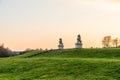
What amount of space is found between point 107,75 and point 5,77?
13615 millimetres

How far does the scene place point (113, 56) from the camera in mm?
59281

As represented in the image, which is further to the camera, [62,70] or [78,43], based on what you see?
[78,43]

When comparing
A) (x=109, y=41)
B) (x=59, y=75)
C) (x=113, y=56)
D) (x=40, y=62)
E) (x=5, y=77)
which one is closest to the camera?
(x=59, y=75)

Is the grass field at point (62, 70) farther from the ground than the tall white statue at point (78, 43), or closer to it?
closer to it

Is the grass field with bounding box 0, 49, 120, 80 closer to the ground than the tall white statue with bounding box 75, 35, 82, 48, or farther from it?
closer to the ground

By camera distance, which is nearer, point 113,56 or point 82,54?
point 113,56

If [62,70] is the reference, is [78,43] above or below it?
above

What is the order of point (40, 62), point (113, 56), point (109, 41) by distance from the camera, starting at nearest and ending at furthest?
point (40, 62) → point (113, 56) → point (109, 41)

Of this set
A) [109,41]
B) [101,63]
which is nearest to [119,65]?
[101,63]

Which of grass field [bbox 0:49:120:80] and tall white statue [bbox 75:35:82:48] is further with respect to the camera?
tall white statue [bbox 75:35:82:48]

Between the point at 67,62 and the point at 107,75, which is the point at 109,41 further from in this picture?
the point at 107,75

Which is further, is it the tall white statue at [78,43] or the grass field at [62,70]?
the tall white statue at [78,43]

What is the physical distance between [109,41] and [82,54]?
6845 cm

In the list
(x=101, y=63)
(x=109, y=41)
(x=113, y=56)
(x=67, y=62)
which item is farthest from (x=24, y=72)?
(x=109, y=41)
